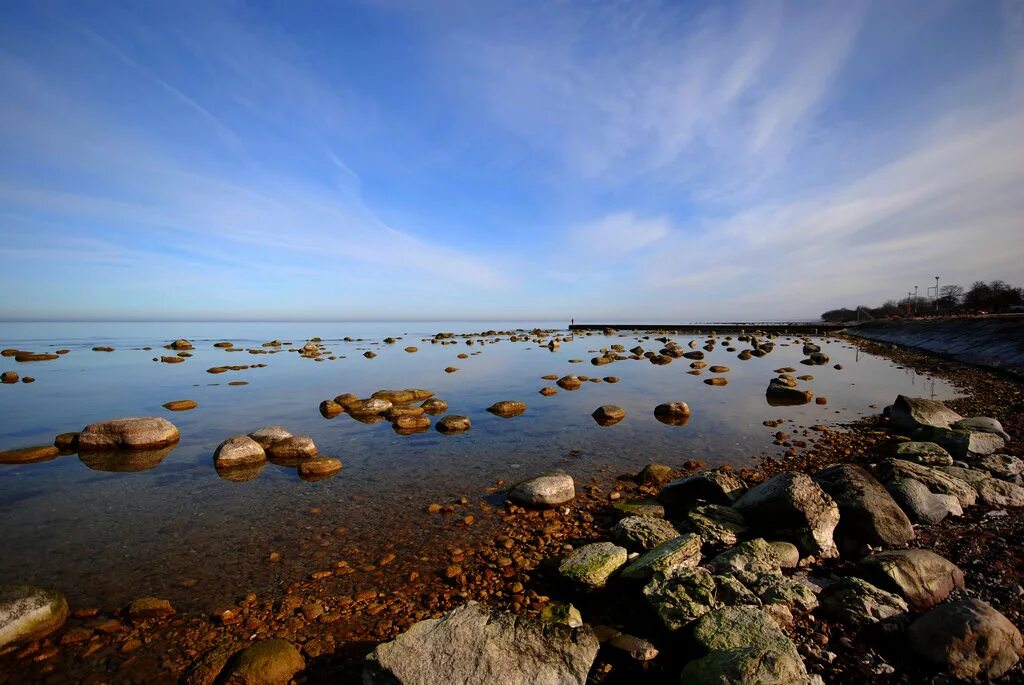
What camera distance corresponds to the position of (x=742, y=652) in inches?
157

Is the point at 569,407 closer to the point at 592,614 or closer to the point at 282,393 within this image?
the point at 592,614

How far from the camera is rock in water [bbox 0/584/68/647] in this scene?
4852mm

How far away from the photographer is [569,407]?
1884 cm

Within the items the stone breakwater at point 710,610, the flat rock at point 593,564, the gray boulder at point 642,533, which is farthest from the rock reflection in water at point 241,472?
the gray boulder at point 642,533

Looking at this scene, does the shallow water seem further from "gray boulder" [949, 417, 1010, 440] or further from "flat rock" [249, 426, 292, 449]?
"gray boulder" [949, 417, 1010, 440]

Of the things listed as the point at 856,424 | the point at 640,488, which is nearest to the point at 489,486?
the point at 640,488

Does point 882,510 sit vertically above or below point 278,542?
above

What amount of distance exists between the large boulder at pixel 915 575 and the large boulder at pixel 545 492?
15.6ft

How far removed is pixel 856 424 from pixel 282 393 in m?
25.6

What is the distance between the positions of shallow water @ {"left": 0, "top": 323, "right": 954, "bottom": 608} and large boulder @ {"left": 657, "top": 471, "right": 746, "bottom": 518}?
228 cm

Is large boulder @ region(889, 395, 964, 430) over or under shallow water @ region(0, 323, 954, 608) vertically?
over

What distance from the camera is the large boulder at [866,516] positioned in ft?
22.0

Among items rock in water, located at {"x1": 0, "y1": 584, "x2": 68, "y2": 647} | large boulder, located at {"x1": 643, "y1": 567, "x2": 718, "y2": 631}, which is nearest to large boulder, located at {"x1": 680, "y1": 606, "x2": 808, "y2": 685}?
large boulder, located at {"x1": 643, "y1": 567, "x2": 718, "y2": 631}

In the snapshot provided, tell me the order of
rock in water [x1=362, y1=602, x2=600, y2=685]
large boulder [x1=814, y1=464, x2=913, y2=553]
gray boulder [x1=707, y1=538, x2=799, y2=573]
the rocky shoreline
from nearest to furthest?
rock in water [x1=362, y1=602, x2=600, y2=685]
the rocky shoreline
gray boulder [x1=707, y1=538, x2=799, y2=573]
large boulder [x1=814, y1=464, x2=913, y2=553]
